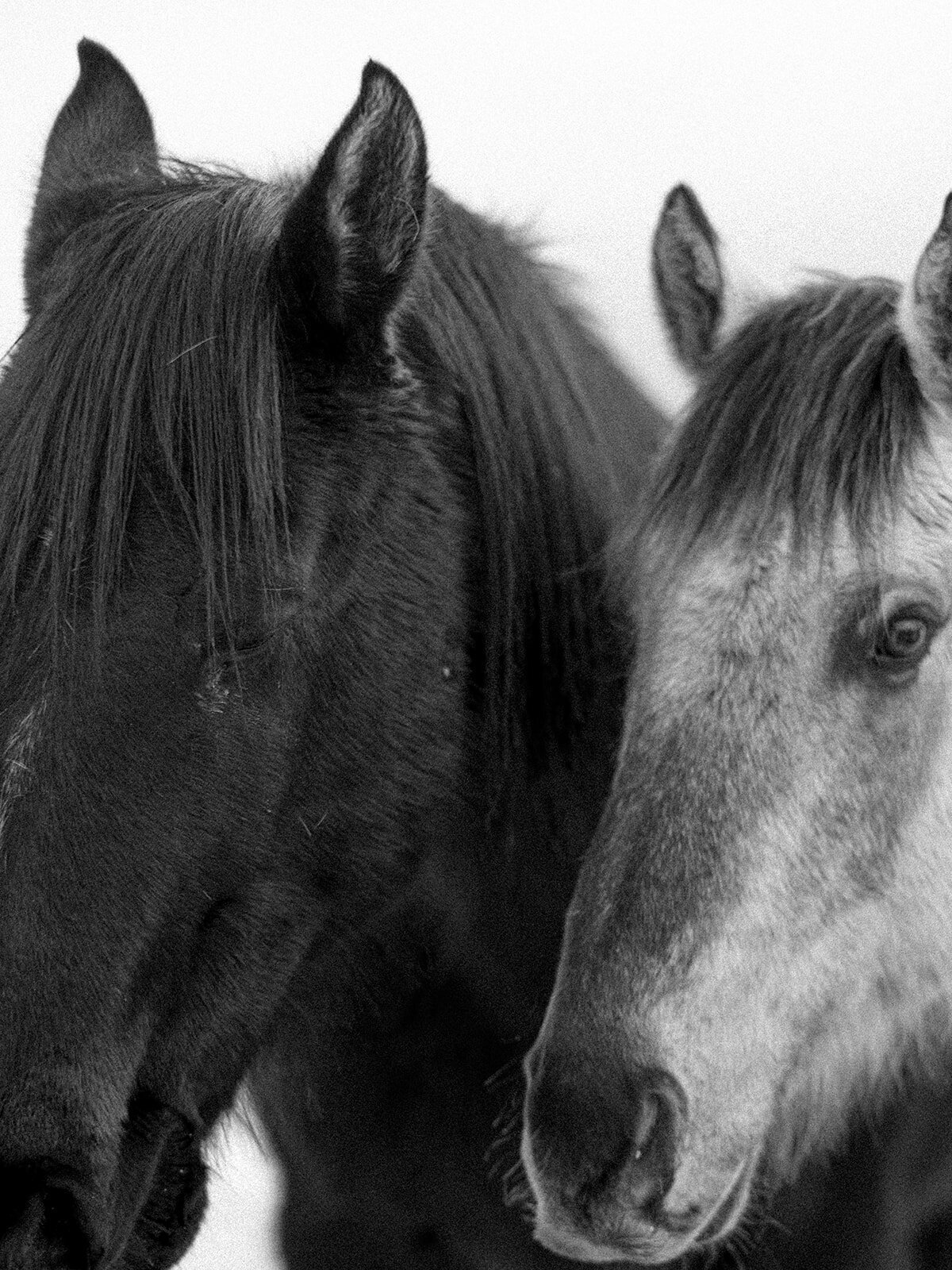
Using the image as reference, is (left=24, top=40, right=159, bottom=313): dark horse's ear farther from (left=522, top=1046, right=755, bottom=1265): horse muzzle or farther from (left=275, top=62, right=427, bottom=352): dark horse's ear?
(left=522, top=1046, right=755, bottom=1265): horse muzzle

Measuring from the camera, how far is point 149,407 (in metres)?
1.98

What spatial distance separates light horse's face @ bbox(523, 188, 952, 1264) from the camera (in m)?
1.91

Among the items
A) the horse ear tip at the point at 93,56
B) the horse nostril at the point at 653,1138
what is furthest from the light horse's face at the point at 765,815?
the horse ear tip at the point at 93,56

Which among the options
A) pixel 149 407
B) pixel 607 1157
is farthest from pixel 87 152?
pixel 607 1157

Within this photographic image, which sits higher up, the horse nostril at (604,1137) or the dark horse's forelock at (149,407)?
the dark horse's forelock at (149,407)

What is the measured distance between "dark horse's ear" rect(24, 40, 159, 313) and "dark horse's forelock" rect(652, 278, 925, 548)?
36.8 inches

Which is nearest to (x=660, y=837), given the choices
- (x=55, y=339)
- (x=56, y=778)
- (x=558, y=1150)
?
(x=558, y=1150)

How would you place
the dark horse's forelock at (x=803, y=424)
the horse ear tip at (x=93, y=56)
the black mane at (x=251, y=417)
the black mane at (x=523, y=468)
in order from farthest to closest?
the horse ear tip at (x=93, y=56) → the black mane at (x=523, y=468) → the dark horse's forelock at (x=803, y=424) → the black mane at (x=251, y=417)

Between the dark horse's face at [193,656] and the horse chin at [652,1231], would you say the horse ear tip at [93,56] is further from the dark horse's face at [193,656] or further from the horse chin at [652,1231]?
the horse chin at [652,1231]

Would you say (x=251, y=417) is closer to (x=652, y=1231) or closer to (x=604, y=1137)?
(x=604, y=1137)

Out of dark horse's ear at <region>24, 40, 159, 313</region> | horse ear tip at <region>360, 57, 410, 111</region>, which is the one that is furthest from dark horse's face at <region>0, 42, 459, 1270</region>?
dark horse's ear at <region>24, 40, 159, 313</region>

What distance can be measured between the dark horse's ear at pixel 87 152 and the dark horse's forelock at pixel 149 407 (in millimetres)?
192

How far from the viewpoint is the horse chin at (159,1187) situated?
1889 mm

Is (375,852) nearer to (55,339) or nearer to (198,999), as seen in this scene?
(198,999)
